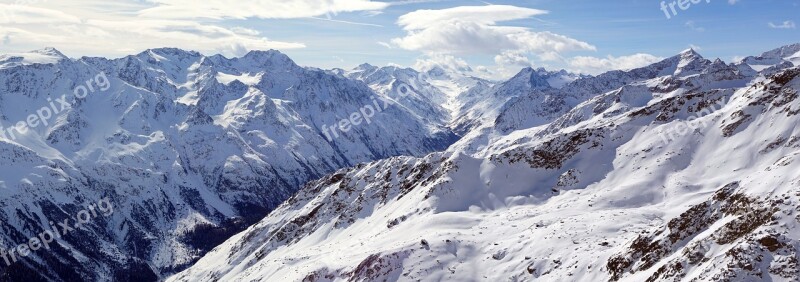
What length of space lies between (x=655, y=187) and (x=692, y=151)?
37.7 ft

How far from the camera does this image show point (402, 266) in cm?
5922

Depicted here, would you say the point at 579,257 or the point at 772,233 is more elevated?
the point at 772,233

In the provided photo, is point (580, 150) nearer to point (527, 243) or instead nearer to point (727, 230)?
point (527, 243)

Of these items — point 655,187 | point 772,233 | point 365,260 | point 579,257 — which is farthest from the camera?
point 655,187

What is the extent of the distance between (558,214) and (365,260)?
2492 cm

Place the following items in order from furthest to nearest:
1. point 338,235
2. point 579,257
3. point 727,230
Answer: point 338,235
point 579,257
point 727,230

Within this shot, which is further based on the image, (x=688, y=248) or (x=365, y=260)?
(x=365, y=260)

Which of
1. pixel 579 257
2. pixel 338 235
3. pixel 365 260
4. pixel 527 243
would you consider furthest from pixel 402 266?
pixel 338 235

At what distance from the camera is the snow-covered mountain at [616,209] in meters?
39.1

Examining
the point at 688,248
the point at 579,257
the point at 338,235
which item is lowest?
the point at 338,235

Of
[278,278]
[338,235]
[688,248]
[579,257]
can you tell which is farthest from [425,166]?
[688,248]

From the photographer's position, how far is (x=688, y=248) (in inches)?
1577

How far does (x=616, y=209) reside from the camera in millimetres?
65250

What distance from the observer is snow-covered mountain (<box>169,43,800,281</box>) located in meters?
39.1
